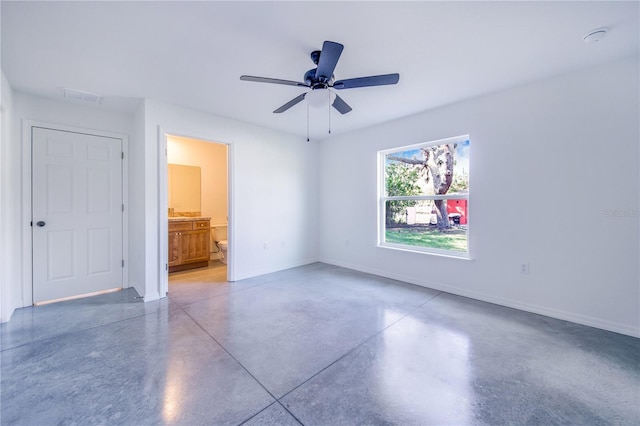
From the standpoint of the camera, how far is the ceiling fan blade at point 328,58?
174 centimetres

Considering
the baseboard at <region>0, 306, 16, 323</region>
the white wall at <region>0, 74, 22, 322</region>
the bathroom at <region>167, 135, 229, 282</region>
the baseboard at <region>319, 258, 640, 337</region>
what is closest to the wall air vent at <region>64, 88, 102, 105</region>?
the white wall at <region>0, 74, 22, 322</region>

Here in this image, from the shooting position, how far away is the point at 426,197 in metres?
3.79

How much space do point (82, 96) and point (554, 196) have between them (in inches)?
216

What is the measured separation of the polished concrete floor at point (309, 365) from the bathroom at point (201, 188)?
222cm

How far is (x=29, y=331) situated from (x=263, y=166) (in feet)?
10.8

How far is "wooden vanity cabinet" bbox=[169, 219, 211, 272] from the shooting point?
446cm

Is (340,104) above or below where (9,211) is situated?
above

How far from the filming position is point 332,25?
191 cm

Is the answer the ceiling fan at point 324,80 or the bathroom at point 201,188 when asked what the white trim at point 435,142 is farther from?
the bathroom at point 201,188

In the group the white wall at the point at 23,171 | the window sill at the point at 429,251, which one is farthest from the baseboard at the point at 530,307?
the white wall at the point at 23,171

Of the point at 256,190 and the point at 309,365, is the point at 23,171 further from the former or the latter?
the point at 309,365

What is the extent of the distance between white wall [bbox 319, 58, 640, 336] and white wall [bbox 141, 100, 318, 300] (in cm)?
224

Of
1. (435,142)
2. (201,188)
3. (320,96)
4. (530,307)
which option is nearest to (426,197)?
(435,142)

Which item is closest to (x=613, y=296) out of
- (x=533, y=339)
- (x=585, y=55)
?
(x=533, y=339)
